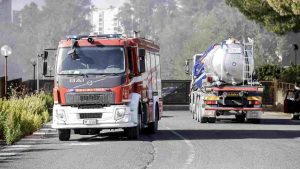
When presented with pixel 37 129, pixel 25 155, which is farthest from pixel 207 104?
pixel 25 155

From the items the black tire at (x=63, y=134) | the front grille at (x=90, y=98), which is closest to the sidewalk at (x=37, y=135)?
the black tire at (x=63, y=134)

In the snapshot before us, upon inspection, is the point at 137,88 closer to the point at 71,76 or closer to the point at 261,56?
the point at 71,76

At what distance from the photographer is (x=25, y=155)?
62.9ft

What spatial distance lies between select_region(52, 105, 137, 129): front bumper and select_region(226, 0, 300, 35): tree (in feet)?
76.6

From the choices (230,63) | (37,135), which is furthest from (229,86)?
(37,135)

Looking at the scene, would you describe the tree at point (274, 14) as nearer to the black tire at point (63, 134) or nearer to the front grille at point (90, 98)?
the black tire at point (63, 134)

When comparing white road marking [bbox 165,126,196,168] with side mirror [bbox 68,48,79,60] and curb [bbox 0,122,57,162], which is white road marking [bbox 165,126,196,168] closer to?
side mirror [bbox 68,48,79,60]

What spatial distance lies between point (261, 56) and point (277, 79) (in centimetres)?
8553

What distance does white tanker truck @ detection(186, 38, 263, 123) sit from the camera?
3478cm

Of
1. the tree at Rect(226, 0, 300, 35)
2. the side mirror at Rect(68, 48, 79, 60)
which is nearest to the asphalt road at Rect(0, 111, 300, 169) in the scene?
the side mirror at Rect(68, 48, 79, 60)

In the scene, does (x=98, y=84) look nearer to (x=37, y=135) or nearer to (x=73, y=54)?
(x=73, y=54)

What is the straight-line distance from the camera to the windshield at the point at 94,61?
76.9 ft

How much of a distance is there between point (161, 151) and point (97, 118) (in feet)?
12.2

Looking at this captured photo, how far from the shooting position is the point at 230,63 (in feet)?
117
